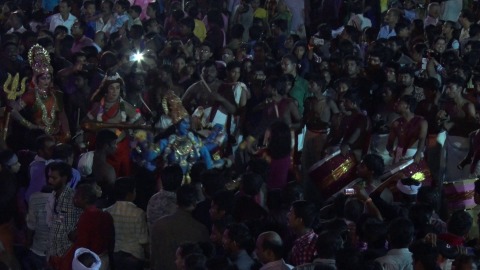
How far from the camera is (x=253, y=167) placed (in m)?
10.7

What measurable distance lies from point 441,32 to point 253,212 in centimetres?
724

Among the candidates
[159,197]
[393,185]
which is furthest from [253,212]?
[393,185]

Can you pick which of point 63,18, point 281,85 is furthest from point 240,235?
point 63,18

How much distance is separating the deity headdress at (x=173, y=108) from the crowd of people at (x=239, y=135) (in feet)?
0.09

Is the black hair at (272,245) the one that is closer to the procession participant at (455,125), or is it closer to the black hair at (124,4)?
the procession participant at (455,125)

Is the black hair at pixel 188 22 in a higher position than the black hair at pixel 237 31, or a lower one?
higher

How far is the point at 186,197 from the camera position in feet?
30.9

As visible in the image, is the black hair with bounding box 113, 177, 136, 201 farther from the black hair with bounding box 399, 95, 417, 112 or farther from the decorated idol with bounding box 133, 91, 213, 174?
the black hair with bounding box 399, 95, 417, 112

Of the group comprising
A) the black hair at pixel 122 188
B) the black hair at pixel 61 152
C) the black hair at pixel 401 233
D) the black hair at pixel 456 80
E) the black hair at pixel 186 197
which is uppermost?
the black hair at pixel 456 80

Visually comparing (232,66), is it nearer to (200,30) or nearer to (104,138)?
(104,138)

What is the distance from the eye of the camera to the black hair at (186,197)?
9414mm

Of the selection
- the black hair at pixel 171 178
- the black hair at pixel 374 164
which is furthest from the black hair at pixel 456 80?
the black hair at pixel 171 178

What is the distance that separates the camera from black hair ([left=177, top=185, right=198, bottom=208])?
941 centimetres

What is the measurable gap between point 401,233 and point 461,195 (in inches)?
150
